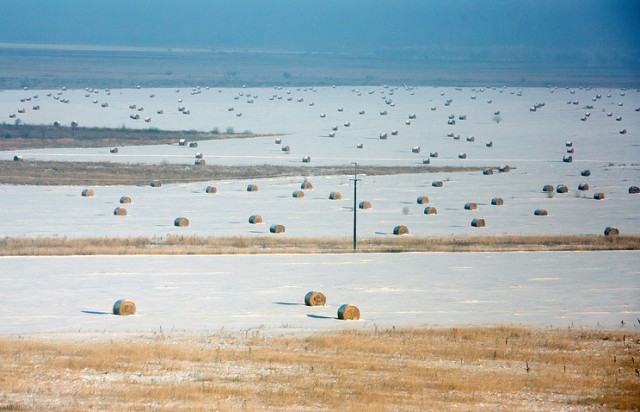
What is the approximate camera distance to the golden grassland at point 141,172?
5316 centimetres

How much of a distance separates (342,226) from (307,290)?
11.8 meters

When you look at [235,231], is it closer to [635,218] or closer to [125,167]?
[635,218]

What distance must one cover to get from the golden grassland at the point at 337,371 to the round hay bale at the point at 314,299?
327cm

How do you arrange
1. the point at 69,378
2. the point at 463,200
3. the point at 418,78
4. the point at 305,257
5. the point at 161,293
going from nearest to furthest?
the point at 69,378
the point at 161,293
the point at 305,257
the point at 463,200
the point at 418,78

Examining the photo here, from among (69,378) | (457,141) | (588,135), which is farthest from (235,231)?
(588,135)

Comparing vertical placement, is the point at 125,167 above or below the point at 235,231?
above

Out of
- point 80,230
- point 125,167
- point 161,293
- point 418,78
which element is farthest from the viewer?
point 418,78

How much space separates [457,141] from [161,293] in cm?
4822

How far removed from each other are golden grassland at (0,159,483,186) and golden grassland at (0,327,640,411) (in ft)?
106

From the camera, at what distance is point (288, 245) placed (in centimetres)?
3578

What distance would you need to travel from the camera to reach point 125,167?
58.0 m

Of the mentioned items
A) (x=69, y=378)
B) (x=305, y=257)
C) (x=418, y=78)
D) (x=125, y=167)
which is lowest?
(x=69, y=378)

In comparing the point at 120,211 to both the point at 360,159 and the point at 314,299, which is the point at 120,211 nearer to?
the point at 314,299

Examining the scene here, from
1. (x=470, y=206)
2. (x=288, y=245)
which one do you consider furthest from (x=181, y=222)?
(x=470, y=206)
